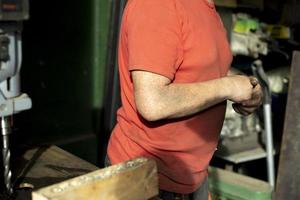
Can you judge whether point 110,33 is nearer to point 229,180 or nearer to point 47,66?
point 47,66

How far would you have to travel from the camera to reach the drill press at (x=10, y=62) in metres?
0.93

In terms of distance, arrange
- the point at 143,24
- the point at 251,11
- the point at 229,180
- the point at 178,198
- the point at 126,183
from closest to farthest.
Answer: the point at 126,183 → the point at 143,24 → the point at 178,198 → the point at 229,180 → the point at 251,11

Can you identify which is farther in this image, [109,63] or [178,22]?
[109,63]

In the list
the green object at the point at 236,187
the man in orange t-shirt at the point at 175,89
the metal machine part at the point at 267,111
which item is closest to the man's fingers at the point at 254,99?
the man in orange t-shirt at the point at 175,89

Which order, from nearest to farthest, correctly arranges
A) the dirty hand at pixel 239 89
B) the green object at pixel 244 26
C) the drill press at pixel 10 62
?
the drill press at pixel 10 62 < the dirty hand at pixel 239 89 < the green object at pixel 244 26

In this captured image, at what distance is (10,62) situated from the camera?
3.19 feet

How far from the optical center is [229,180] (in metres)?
1.93

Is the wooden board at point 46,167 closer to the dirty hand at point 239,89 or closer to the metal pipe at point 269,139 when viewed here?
the dirty hand at point 239,89

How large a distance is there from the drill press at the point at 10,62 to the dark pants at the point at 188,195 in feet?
0.91

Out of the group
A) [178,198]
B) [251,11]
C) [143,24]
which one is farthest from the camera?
[251,11]

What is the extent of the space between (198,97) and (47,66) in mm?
1290

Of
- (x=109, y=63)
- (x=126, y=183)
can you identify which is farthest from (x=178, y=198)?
(x=109, y=63)

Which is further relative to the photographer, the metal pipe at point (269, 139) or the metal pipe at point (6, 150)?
the metal pipe at point (269, 139)

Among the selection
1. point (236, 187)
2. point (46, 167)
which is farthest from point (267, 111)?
point (46, 167)
